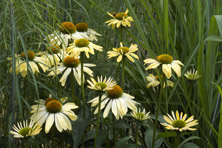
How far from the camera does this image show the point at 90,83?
100cm

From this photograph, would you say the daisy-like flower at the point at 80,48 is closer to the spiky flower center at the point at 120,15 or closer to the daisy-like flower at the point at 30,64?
the daisy-like flower at the point at 30,64

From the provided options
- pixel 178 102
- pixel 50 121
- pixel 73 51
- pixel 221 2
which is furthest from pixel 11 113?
pixel 221 2

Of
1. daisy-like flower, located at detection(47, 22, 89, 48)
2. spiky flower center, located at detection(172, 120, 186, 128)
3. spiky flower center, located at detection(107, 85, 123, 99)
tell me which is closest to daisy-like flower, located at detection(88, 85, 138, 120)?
spiky flower center, located at detection(107, 85, 123, 99)

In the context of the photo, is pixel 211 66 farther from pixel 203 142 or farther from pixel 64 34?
pixel 64 34

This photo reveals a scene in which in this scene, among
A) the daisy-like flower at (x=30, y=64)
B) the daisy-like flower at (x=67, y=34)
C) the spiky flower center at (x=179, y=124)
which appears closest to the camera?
the spiky flower center at (x=179, y=124)

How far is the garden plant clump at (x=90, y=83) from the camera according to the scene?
1.03 meters

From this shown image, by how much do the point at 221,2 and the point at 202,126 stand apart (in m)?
0.54

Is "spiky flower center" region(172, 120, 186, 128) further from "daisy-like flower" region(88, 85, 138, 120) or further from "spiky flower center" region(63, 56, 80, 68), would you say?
"spiky flower center" region(63, 56, 80, 68)

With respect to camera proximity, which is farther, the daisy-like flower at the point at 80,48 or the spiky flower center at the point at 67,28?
the spiky flower center at the point at 67,28

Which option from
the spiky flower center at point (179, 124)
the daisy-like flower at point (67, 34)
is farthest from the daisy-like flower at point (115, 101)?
the daisy-like flower at point (67, 34)

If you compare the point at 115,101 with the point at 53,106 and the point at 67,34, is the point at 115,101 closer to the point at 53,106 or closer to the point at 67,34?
the point at 53,106

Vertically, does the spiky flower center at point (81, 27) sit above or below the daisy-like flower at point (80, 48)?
above

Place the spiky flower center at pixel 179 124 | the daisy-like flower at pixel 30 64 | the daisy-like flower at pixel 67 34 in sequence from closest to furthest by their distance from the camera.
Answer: the spiky flower center at pixel 179 124, the daisy-like flower at pixel 30 64, the daisy-like flower at pixel 67 34

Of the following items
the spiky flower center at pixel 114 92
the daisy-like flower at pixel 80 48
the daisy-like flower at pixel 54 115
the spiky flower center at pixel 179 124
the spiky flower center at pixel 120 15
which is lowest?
the spiky flower center at pixel 179 124
